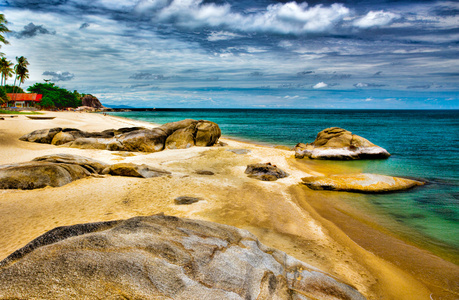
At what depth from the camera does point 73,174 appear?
11.0 metres

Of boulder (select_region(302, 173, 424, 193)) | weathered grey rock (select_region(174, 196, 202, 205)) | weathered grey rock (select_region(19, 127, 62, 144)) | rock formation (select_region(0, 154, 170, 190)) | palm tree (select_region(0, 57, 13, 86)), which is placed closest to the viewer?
weathered grey rock (select_region(174, 196, 202, 205))

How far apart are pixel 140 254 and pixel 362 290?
4780 millimetres

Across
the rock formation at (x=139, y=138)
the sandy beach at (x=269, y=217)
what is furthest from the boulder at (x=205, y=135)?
the sandy beach at (x=269, y=217)

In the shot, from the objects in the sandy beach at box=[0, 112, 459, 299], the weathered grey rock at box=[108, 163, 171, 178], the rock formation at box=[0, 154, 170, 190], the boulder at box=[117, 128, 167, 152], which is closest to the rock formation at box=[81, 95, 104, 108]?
the boulder at box=[117, 128, 167, 152]

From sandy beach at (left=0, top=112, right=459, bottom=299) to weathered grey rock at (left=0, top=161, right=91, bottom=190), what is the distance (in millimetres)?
392

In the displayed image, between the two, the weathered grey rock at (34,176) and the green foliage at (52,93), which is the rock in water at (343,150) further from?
the green foliage at (52,93)

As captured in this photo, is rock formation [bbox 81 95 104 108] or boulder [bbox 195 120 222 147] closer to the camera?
boulder [bbox 195 120 222 147]

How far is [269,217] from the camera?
8.55m

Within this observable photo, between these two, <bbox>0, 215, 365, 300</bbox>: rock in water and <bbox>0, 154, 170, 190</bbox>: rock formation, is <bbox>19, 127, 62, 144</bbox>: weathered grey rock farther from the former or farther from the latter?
<bbox>0, 215, 365, 300</bbox>: rock in water

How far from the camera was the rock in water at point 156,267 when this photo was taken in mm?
2771

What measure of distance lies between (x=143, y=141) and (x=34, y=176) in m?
10.3

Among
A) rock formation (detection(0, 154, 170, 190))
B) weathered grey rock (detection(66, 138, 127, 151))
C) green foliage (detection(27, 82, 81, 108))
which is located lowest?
rock formation (detection(0, 154, 170, 190))

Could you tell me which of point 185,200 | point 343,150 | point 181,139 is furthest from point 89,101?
point 185,200

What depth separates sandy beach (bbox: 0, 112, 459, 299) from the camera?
5797mm
